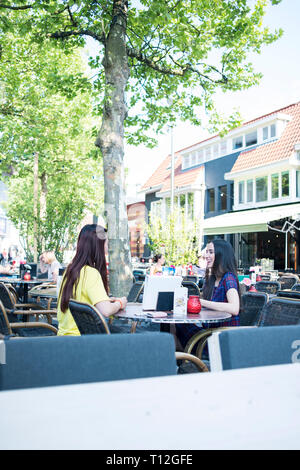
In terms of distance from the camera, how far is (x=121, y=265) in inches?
314

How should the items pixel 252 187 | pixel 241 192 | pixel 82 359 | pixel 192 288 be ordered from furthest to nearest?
pixel 241 192, pixel 252 187, pixel 192 288, pixel 82 359

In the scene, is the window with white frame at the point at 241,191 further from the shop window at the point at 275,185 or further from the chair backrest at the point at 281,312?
the chair backrest at the point at 281,312

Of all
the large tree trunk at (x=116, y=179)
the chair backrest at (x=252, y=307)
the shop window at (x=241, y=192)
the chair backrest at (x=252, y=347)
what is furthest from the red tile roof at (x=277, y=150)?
the chair backrest at (x=252, y=347)

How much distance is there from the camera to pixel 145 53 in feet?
31.4

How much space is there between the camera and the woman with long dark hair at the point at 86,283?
131 inches

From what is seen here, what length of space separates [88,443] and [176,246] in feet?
49.1

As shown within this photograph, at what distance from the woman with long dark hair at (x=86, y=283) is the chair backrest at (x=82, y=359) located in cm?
185

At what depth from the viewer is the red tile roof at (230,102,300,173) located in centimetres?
1900

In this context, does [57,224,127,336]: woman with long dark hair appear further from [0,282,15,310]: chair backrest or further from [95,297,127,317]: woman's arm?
[0,282,15,310]: chair backrest

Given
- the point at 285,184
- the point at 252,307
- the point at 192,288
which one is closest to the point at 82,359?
the point at 252,307

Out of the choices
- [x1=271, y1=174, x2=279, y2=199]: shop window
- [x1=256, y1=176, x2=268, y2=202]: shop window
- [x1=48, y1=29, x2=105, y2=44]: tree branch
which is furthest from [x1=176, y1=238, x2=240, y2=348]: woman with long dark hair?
[x1=256, y1=176, x2=268, y2=202]: shop window

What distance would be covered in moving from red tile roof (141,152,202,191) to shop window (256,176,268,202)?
5392mm

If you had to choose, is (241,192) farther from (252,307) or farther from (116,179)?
(252,307)

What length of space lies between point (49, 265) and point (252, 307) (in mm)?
5423
